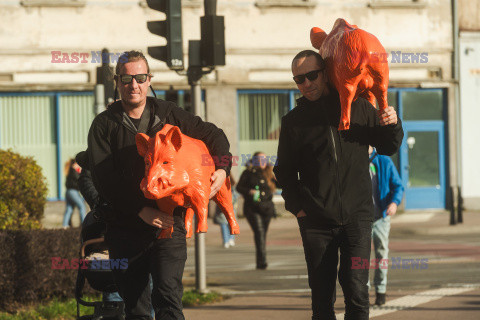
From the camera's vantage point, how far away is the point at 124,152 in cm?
564

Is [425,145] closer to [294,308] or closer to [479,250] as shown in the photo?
[479,250]

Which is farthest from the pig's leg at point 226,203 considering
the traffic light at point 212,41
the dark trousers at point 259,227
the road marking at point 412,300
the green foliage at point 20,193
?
the dark trousers at point 259,227

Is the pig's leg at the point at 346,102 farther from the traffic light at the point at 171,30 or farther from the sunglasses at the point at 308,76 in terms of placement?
the traffic light at the point at 171,30

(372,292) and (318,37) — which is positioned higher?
(318,37)

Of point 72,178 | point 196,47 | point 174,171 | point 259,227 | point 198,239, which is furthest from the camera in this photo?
point 72,178

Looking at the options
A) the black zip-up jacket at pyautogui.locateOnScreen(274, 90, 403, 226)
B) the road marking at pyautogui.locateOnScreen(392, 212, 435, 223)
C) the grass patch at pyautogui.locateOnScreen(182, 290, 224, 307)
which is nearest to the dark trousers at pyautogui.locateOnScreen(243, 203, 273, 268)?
the grass patch at pyautogui.locateOnScreen(182, 290, 224, 307)

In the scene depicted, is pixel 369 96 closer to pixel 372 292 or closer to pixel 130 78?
pixel 130 78

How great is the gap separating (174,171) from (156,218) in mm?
326

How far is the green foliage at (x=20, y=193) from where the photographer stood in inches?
417

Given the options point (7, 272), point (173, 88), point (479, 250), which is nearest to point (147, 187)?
point (7, 272)

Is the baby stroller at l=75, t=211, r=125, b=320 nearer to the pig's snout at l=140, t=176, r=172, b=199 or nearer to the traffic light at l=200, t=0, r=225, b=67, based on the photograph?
the pig's snout at l=140, t=176, r=172, b=199

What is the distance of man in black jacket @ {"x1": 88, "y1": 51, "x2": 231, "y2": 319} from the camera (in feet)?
18.2

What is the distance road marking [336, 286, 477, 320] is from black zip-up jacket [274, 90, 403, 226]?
9.56ft

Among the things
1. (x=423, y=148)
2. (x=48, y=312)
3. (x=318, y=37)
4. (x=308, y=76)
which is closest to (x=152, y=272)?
(x=308, y=76)
